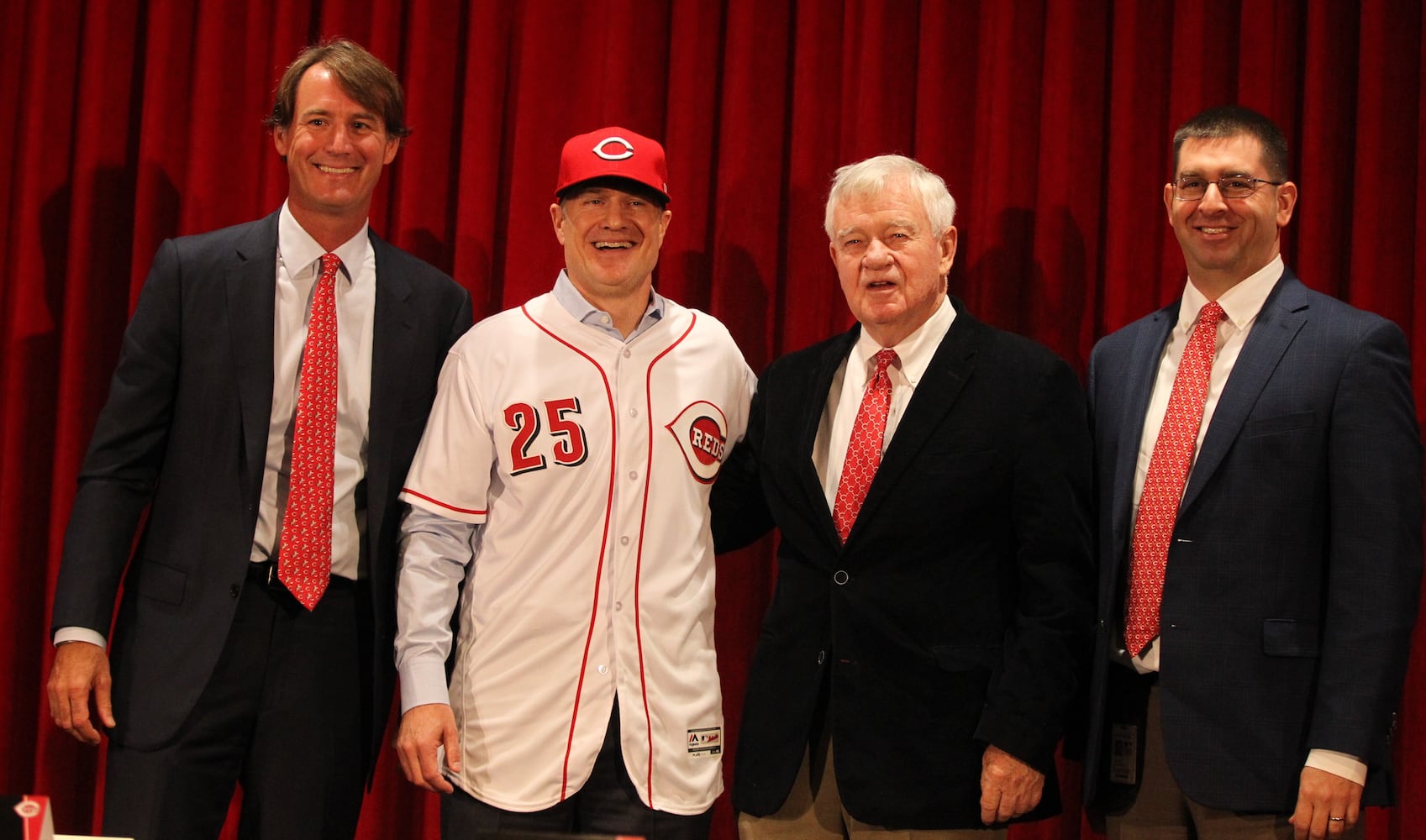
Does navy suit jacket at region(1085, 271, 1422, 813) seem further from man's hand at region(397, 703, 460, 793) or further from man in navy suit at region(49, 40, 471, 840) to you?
man in navy suit at region(49, 40, 471, 840)

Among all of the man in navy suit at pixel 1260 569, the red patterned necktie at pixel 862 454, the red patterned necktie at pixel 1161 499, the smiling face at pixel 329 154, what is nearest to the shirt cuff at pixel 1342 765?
the man in navy suit at pixel 1260 569

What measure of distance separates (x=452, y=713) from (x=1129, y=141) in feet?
6.53

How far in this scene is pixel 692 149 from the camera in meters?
3.00

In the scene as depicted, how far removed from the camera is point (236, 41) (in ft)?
10.2

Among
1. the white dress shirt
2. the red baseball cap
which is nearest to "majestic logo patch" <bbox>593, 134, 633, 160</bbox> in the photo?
the red baseball cap

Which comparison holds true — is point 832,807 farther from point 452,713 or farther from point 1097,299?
point 1097,299

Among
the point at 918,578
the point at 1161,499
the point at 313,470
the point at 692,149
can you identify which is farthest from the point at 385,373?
the point at 1161,499

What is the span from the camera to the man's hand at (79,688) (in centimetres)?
227

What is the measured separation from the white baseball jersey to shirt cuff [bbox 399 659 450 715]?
0.06m

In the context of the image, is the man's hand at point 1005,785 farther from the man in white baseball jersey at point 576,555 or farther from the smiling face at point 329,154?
the smiling face at point 329,154

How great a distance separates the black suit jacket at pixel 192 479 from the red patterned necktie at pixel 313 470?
0.23ft

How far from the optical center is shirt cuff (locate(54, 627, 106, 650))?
229 centimetres

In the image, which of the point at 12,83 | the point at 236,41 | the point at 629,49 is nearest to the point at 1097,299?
the point at 629,49

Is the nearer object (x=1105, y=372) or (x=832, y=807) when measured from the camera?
(x=832, y=807)
